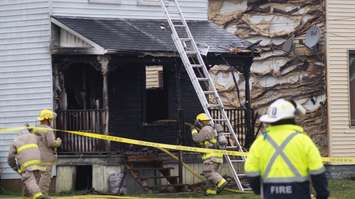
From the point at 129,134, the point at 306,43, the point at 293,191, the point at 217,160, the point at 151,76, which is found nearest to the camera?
the point at 293,191

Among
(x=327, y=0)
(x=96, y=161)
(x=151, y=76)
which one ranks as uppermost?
(x=327, y=0)

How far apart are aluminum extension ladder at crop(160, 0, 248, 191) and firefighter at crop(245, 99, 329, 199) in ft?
32.5

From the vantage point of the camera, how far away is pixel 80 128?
20.0 meters

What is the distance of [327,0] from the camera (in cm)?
2358

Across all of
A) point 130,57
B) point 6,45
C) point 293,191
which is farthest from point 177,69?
point 293,191

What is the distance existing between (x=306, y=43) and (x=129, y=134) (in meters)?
5.55

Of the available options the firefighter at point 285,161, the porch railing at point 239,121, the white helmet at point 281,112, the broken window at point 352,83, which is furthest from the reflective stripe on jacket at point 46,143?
the broken window at point 352,83

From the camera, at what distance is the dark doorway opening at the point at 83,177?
2011cm

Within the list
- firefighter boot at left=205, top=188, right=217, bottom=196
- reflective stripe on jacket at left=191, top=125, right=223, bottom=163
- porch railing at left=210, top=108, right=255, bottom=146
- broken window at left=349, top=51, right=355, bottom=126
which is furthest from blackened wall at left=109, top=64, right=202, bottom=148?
broken window at left=349, top=51, right=355, bottom=126

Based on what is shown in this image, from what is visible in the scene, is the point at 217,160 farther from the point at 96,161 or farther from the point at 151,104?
the point at 151,104

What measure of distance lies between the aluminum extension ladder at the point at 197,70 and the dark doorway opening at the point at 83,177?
315 cm

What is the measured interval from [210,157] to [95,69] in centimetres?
403

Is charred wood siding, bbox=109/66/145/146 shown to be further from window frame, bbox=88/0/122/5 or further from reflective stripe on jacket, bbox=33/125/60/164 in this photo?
reflective stripe on jacket, bbox=33/125/60/164

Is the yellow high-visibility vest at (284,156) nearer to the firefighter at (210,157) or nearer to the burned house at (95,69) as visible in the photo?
the firefighter at (210,157)
